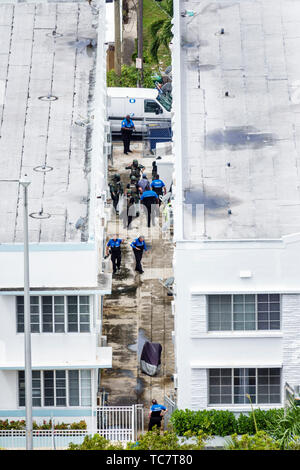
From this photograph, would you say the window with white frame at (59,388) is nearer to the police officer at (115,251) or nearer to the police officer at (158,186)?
the police officer at (115,251)

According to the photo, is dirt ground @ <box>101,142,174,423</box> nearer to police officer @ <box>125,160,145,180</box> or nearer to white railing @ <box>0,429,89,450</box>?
police officer @ <box>125,160,145,180</box>

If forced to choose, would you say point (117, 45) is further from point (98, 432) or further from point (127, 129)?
point (98, 432)

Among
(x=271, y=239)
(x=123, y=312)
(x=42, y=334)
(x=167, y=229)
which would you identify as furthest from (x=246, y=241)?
(x=167, y=229)

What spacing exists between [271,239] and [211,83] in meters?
10.1

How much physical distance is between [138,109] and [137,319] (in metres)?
17.6

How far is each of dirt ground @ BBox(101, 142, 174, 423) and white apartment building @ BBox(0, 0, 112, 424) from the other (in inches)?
51.6

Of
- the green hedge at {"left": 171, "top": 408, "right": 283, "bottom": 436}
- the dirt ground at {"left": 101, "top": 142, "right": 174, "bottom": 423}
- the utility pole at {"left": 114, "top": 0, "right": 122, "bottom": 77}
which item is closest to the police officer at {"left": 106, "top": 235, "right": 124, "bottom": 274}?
the dirt ground at {"left": 101, "top": 142, "right": 174, "bottom": 423}

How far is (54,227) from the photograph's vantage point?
159 ft

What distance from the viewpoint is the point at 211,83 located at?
180 ft

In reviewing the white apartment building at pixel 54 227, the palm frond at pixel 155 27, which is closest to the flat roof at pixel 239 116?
the white apartment building at pixel 54 227

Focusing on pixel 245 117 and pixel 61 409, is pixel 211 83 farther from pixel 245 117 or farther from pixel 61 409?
pixel 61 409

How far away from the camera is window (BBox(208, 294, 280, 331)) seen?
47125mm

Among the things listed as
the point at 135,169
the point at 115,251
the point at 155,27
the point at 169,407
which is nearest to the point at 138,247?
the point at 115,251

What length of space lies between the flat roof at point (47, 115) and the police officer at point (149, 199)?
588 cm
